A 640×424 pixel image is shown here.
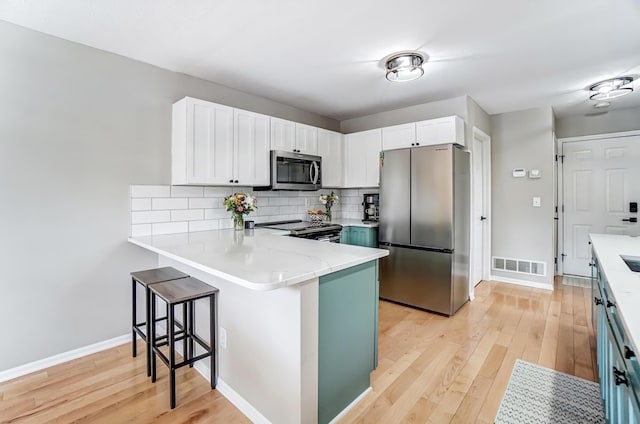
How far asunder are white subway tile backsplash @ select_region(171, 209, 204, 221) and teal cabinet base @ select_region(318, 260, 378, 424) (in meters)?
1.91

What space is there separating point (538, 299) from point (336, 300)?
3308 mm

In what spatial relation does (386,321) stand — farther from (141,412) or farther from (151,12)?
(151,12)

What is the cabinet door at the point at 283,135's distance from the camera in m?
3.38

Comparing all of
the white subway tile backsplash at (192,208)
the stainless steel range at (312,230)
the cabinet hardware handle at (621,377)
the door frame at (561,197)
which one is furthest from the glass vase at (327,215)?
the door frame at (561,197)

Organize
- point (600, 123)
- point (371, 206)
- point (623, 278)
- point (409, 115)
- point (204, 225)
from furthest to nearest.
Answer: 1. point (600, 123)
2. point (371, 206)
3. point (409, 115)
4. point (204, 225)
5. point (623, 278)

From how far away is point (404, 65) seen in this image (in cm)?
258

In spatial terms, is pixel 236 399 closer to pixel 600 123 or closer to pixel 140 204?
pixel 140 204

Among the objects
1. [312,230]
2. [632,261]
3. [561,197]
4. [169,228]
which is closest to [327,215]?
[312,230]

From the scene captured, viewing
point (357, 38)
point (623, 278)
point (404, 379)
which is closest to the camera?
point (623, 278)

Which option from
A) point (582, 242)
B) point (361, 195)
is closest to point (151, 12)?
point (361, 195)

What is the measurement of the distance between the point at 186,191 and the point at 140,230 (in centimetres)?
54

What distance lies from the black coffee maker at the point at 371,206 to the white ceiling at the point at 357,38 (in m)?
1.43

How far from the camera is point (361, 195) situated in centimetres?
458

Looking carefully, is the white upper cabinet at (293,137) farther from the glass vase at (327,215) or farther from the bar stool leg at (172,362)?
the bar stool leg at (172,362)
